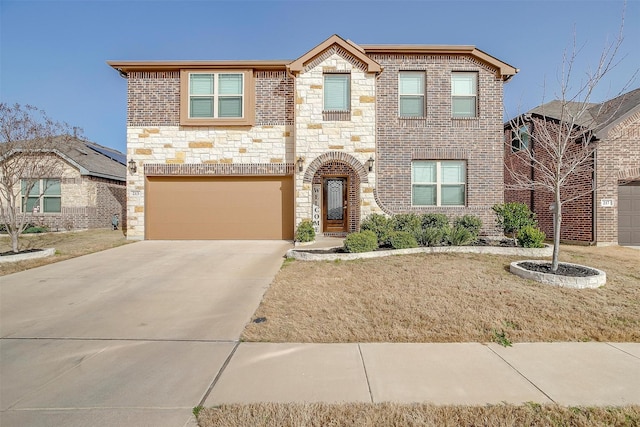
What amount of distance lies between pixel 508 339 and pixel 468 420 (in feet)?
6.01

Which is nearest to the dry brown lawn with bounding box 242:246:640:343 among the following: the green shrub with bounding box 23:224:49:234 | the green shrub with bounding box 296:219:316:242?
the green shrub with bounding box 296:219:316:242

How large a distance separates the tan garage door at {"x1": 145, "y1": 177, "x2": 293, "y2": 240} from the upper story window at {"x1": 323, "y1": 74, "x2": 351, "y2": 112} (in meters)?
3.06

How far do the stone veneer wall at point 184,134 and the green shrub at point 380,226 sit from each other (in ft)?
12.6

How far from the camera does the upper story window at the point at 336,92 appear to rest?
34.8ft

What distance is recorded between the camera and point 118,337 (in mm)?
3799

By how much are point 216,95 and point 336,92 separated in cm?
445

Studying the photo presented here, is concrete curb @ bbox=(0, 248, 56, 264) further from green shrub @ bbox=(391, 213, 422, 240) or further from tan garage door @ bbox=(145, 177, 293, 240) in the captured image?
green shrub @ bbox=(391, 213, 422, 240)

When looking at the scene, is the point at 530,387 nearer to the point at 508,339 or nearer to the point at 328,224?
the point at 508,339

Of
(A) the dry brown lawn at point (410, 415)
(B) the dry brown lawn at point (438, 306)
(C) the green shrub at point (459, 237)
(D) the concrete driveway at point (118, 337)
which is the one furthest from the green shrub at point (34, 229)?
(C) the green shrub at point (459, 237)

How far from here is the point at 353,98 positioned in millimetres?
10461

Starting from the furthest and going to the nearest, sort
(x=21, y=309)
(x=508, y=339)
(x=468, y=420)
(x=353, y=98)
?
(x=353, y=98)
(x=21, y=309)
(x=508, y=339)
(x=468, y=420)

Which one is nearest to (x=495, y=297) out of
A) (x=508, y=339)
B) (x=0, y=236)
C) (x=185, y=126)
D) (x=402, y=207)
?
(x=508, y=339)

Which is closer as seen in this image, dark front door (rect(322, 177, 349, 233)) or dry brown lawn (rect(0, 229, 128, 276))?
dry brown lawn (rect(0, 229, 128, 276))

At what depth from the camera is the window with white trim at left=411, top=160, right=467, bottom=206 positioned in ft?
35.8
